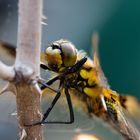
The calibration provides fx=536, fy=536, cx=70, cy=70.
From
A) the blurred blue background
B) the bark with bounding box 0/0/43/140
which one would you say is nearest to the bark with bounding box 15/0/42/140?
the bark with bounding box 0/0/43/140

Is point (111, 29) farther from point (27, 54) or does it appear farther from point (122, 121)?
point (27, 54)

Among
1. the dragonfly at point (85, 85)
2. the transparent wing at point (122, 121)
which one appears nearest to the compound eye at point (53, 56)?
the dragonfly at point (85, 85)

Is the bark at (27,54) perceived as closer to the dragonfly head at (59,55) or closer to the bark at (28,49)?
the bark at (28,49)

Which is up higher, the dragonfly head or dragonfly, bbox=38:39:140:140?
the dragonfly head

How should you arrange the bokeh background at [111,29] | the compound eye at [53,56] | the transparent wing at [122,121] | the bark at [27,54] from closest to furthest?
1. the bark at [27,54]
2. the compound eye at [53,56]
3. the transparent wing at [122,121]
4. the bokeh background at [111,29]

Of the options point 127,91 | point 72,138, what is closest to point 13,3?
point 72,138

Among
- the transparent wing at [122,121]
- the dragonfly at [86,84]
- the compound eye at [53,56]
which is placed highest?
the compound eye at [53,56]

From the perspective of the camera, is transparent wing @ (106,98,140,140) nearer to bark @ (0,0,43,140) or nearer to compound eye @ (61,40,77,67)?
compound eye @ (61,40,77,67)
